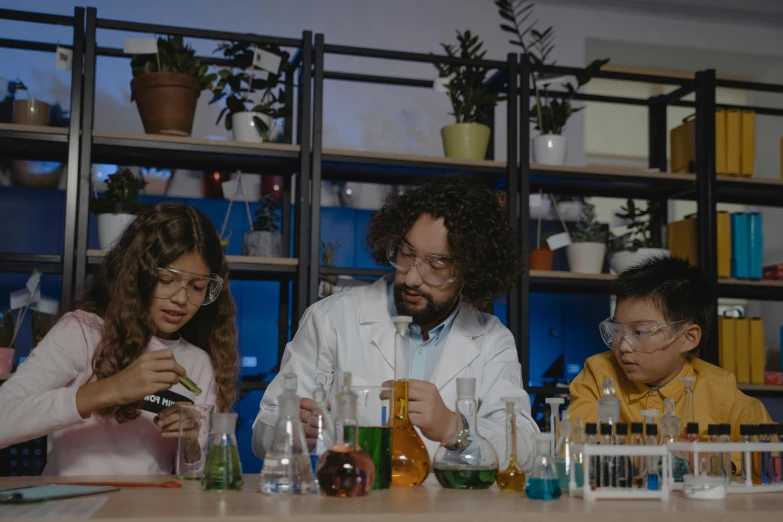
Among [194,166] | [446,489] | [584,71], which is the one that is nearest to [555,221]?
[584,71]

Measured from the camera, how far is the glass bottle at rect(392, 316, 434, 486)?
1.43 meters

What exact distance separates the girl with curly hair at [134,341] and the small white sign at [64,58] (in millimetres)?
1322

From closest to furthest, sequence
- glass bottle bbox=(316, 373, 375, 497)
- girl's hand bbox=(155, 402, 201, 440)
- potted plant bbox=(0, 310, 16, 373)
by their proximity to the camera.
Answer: glass bottle bbox=(316, 373, 375, 497) → girl's hand bbox=(155, 402, 201, 440) → potted plant bbox=(0, 310, 16, 373)

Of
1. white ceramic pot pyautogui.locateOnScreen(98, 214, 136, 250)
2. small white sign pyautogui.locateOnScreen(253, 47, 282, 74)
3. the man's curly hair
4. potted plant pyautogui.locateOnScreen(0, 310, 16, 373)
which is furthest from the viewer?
small white sign pyautogui.locateOnScreen(253, 47, 282, 74)

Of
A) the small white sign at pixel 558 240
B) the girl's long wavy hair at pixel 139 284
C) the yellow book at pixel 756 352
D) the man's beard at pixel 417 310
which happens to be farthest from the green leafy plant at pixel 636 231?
the girl's long wavy hair at pixel 139 284

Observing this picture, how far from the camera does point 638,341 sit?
2160mm

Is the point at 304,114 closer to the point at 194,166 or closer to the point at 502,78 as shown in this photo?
the point at 194,166

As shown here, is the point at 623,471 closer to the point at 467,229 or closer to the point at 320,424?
the point at 320,424

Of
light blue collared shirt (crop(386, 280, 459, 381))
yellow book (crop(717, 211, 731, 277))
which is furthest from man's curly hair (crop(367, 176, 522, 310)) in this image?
yellow book (crop(717, 211, 731, 277))

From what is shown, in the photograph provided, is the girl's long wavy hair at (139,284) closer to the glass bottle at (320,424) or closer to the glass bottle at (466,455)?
the glass bottle at (320,424)

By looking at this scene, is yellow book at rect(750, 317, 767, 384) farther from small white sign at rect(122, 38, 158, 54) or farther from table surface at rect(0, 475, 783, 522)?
small white sign at rect(122, 38, 158, 54)

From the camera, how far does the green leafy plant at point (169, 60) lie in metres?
3.31

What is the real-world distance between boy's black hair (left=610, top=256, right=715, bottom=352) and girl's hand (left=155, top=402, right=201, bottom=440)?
1226 millimetres

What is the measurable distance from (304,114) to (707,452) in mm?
2332
